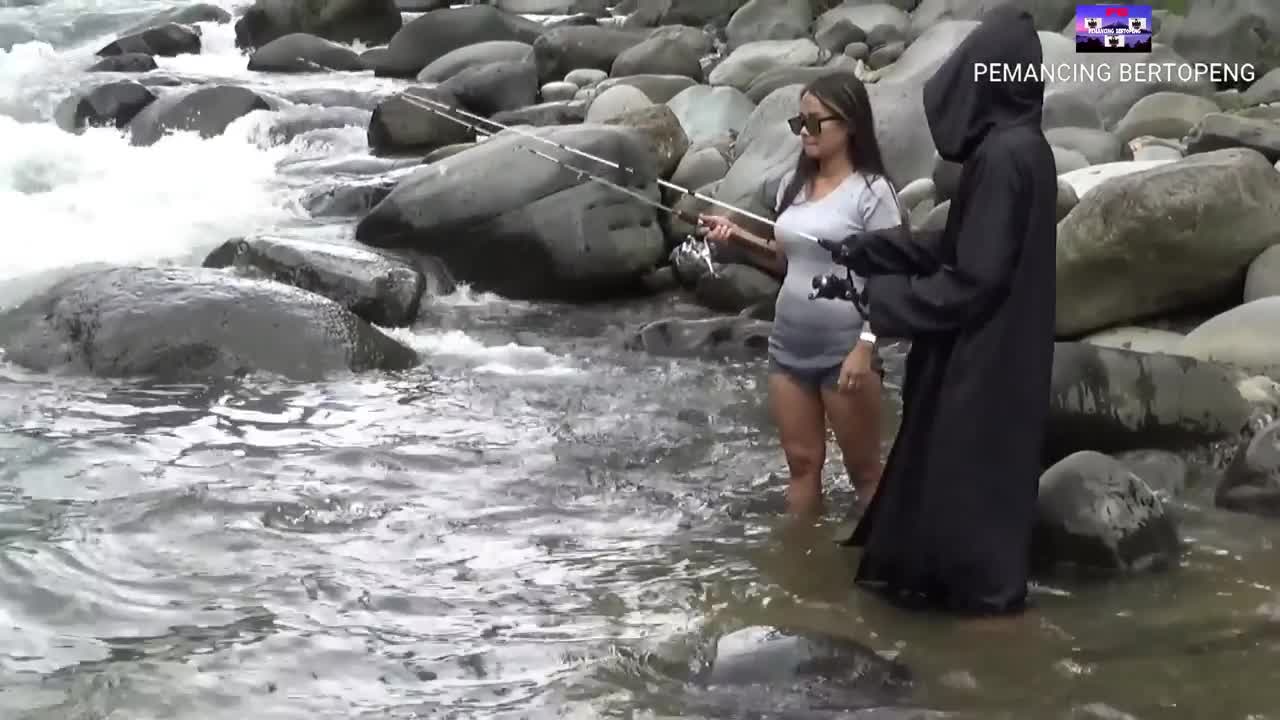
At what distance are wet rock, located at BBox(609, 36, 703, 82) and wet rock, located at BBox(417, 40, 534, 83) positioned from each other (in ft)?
7.97

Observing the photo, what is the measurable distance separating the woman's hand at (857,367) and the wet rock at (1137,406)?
2026 millimetres

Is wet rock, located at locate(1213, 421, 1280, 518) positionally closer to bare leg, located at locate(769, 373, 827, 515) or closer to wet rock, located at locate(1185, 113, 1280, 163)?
bare leg, located at locate(769, 373, 827, 515)

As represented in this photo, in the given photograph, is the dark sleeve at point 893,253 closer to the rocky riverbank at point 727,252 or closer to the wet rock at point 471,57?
the rocky riverbank at point 727,252

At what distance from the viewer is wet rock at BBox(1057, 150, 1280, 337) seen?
821 centimetres

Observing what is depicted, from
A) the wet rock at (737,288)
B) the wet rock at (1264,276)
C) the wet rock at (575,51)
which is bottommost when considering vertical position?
the wet rock at (737,288)

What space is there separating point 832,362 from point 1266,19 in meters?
11.7

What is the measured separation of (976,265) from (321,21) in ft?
80.5

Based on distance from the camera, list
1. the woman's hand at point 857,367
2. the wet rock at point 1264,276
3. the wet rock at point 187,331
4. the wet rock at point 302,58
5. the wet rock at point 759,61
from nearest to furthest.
Answer: the woman's hand at point 857,367 → the wet rock at point 1264,276 → the wet rock at point 187,331 → the wet rock at point 759,61 → the wet rock at point 302,58

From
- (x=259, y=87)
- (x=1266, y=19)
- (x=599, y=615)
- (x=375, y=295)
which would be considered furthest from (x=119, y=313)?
(x=259, y=87)

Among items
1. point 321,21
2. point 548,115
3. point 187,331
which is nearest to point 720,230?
point 187,331

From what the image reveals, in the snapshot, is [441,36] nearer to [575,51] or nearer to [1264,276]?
[575,51]

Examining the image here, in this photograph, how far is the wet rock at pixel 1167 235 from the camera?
8.21 meters

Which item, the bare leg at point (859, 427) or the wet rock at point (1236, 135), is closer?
the bare leg at point (859, 427)

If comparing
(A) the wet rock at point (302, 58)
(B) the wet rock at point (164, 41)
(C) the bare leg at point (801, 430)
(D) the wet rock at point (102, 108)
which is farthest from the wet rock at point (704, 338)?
(B) the wet rock at point (164, 41)
